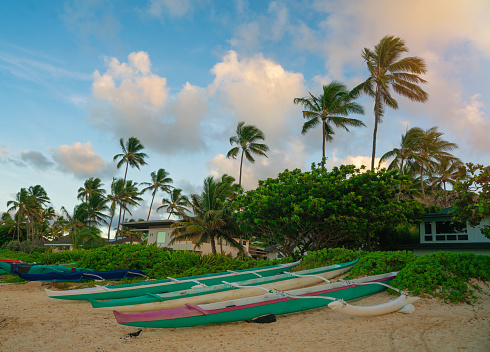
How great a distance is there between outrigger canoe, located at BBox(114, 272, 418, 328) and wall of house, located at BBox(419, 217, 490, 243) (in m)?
12.1

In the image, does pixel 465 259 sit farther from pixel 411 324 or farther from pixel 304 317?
pixel 304 317

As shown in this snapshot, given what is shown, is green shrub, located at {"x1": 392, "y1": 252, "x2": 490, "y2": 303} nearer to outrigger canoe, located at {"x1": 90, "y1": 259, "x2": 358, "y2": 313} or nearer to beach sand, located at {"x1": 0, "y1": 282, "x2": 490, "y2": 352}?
beach sand, located at {"x1": 0, "y1": 282, "x2": 490, "y2": 352}

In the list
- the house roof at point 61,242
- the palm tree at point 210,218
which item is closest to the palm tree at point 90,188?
the house roof at point 61,242

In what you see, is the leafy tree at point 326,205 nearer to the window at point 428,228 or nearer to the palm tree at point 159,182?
the window at point 428,228

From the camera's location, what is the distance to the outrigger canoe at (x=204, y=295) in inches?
294

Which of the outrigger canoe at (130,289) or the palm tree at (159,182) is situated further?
the palm tree at (159,182)

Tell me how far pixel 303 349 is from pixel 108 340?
11.5ft

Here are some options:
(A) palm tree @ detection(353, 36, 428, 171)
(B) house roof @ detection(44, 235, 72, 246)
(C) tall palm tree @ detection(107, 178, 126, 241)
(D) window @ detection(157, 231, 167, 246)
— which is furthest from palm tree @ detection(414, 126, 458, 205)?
(B) house roof @ detection(44, 235, 72, 246)

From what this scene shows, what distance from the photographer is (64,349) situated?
5.90 meters

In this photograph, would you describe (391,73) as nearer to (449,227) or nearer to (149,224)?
(449,227)

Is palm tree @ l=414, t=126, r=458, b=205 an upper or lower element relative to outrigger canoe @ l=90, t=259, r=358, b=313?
upper

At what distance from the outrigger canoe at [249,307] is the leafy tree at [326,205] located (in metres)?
7.19

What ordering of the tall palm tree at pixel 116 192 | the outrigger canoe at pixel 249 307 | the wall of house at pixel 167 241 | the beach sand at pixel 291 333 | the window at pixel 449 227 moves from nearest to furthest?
the beach sand at pixel 291 333 → the outrigger canoe at pixel 249 307 → the window at pixel 449 227 → the wall of house at pixel 167 241 → the tall palm tree at pixel 116 192

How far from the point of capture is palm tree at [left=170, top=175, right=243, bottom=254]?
76.9ft
